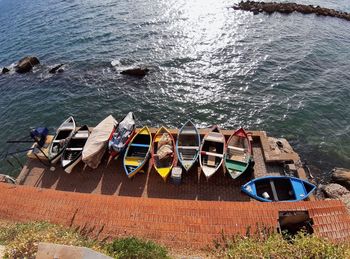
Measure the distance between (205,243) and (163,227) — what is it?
7.52ft

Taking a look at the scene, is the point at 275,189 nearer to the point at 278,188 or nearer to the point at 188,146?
the point at 278,188

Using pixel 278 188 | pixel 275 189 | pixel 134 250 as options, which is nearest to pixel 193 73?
pixel 278 188

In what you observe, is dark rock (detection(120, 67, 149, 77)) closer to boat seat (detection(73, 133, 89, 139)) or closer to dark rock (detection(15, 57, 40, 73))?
boat seat (detection(73, 133, 89, 139))

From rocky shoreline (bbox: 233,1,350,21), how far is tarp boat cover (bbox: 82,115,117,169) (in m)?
38.3

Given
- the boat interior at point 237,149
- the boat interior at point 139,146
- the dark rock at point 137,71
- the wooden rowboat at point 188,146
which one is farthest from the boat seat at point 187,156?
the dark rock at point 137,71

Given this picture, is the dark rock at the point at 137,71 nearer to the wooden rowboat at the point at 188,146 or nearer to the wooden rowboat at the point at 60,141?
the wooden rowboat at the point at 60,141

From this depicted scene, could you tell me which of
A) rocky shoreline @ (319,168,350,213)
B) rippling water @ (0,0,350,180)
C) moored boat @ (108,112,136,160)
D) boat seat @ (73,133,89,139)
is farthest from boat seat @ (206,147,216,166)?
boat seat @ (73,133,89,139)

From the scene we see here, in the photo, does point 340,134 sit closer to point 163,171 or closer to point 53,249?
point 163,171

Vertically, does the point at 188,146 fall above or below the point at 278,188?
above

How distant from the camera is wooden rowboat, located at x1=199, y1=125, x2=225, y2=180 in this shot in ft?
57.7

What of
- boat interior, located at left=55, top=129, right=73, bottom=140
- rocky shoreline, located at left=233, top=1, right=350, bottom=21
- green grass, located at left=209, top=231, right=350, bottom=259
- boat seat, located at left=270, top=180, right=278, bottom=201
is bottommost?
rocky shoreline, located at left=233, top=1, right=350, bottom=21

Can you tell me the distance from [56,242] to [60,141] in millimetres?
11248

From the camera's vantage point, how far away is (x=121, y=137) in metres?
20.0

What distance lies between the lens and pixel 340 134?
24828 mm
